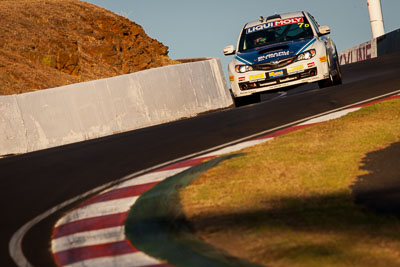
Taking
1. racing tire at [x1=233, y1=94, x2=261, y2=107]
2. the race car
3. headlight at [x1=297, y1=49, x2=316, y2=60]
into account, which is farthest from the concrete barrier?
headlight at [x1=297, y1=49, x2=316, y2=60]

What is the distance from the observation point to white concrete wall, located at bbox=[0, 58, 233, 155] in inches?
579

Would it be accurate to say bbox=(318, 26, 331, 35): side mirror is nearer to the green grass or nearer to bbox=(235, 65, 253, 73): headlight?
bbox=(235, 65, 253, 73): headlight

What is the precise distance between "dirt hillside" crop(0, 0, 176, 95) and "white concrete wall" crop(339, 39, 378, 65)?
12091mm

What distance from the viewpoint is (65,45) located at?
4125 centimetres

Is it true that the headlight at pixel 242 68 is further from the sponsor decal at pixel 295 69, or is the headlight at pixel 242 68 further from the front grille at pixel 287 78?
the sponsor decal at pixel 295 69

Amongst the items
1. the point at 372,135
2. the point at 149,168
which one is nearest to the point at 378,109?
the point at 372,135

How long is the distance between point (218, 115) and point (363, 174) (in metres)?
7.27

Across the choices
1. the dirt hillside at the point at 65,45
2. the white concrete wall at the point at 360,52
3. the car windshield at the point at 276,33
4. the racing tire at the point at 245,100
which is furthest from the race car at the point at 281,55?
the white concrete wall at the point at 360,52

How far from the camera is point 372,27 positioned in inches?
1859

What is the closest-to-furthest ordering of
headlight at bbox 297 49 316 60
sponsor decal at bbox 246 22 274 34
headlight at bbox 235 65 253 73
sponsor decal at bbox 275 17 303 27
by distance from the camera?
headlight at bbox 297 49 316 60
headlight at bbox 235 65 253 73
sponsor decal at bbox 275 17 303 27
sponsor decal at bbox 246 22 274 34

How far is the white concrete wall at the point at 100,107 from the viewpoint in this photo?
14.7m

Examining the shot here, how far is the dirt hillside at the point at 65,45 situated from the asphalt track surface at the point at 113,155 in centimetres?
1646

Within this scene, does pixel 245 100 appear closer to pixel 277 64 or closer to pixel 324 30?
pixel 277 64

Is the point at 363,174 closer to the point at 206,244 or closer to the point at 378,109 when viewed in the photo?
the point at 206,244
